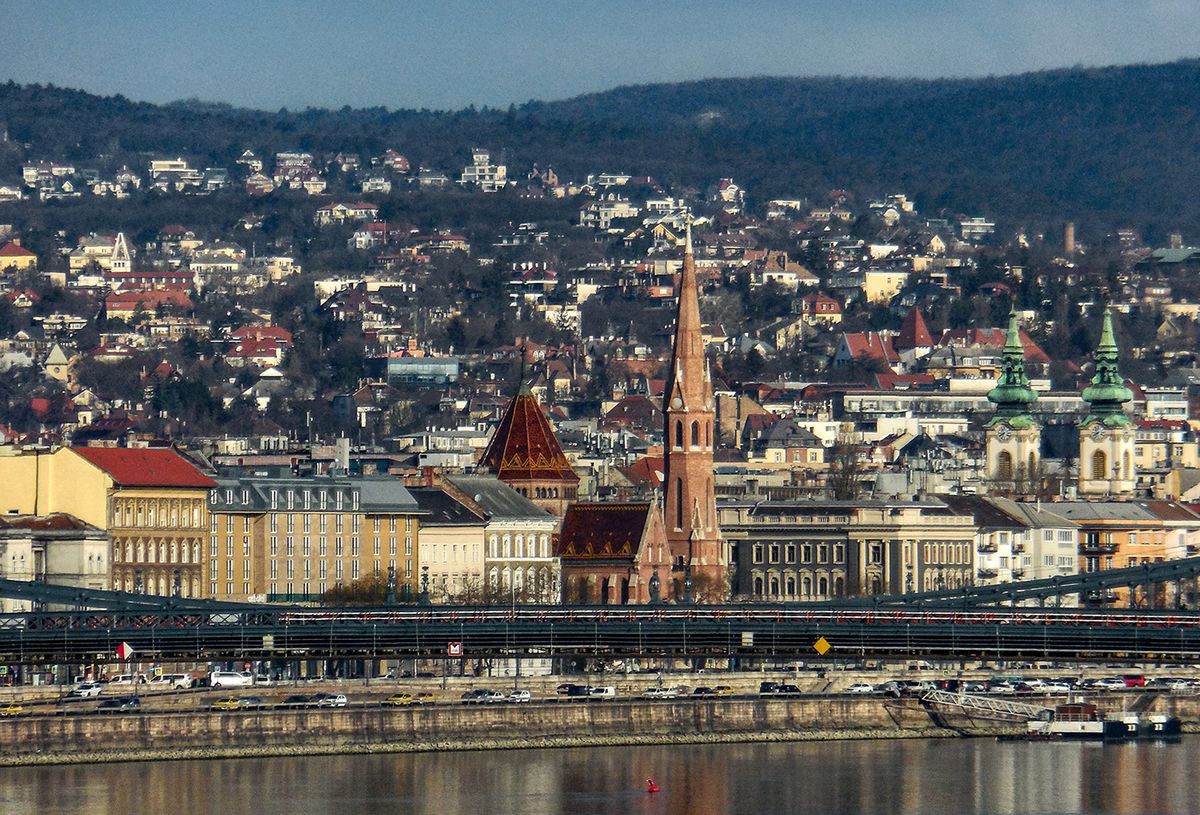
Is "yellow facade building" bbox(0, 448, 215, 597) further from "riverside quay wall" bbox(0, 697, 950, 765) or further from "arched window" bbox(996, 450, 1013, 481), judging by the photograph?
"arched window" bbox(996, 450, 1013, 481)

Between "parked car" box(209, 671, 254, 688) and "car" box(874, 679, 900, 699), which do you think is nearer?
"parked car" box(209, 671, 254, 688)

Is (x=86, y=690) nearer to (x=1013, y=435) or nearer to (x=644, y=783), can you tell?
(x=644, y=783)

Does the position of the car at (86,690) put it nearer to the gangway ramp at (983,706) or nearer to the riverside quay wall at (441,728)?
the riverside quay wall at (441,728)

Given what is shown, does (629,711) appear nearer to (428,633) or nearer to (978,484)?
(428,633)

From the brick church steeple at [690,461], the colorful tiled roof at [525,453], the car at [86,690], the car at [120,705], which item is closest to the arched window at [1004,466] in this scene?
the brick church steeple at [690,461]

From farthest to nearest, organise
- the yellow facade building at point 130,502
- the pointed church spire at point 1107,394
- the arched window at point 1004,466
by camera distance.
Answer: the pointed church spire at point 1107,394 < the arched window at point 1004,466 < the yellow facade building at point 130,502

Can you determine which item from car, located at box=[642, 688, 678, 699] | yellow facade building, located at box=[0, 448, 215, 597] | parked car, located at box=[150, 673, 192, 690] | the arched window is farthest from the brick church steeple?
parked car, located at box=[150, 673, 192, 690]
